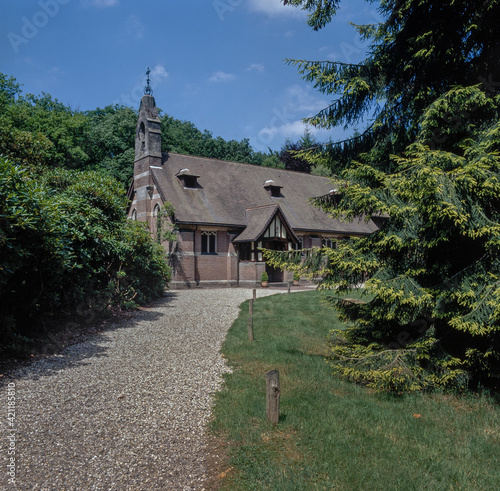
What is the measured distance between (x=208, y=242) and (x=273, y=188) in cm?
812

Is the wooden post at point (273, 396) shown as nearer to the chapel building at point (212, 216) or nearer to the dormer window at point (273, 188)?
the chapel building at point (212, 216)

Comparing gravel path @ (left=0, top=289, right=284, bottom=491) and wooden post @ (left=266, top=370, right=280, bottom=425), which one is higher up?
wooden post @ (left=266, top=370, right=280, bottom=425)

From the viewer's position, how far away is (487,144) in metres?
6.42

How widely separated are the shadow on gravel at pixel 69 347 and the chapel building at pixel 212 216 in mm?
11486

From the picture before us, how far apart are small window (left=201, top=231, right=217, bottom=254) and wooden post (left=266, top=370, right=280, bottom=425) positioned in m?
21.1

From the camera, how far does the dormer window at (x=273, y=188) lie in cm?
3145

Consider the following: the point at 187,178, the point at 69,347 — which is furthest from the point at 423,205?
the point at 187,178

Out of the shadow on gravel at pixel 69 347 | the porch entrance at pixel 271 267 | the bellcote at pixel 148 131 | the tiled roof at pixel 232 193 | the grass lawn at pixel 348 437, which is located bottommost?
the grass lawn at pixel 348 437

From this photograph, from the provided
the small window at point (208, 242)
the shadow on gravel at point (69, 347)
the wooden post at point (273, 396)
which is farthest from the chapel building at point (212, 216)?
the wooden post at point (273, 396)

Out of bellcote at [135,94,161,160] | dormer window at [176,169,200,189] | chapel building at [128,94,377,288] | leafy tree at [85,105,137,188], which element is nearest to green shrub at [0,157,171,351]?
chapel building at [128,94,377,288]

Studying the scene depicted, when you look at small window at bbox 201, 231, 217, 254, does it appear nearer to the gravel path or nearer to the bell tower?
the bell tower

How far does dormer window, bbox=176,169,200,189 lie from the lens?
27578 mm

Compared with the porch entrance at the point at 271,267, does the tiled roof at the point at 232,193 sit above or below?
above

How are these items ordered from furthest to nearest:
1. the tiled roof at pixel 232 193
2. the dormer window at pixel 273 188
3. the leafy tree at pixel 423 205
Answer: the dormer window at pixel 273 188
the tiled roof at pixel 232 193
the leafy tree at pixel 423 205
